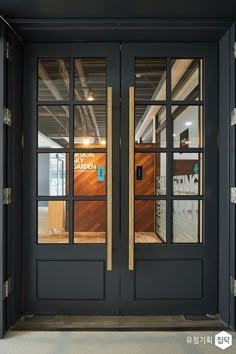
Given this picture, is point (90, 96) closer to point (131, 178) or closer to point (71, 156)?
point (71, 156)

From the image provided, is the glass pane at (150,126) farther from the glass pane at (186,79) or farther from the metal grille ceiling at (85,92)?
the glass pane at (186,79)

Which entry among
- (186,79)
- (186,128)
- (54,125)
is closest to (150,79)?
(186,79)

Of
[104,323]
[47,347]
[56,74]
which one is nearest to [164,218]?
[104,323]

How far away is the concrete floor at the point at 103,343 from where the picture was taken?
2297 millimetres

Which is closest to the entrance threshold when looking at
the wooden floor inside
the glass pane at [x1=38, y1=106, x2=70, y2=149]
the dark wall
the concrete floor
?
the concrete floor

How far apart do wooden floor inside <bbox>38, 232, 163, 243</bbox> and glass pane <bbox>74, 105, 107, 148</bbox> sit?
2.62ft

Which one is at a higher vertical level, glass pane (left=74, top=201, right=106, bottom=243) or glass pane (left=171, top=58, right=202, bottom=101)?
glass pane (left=171, top=58, right=202, bottom=101)

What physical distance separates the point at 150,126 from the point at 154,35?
2.52 ft

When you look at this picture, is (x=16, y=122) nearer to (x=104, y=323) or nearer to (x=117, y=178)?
(x=117, y=178)

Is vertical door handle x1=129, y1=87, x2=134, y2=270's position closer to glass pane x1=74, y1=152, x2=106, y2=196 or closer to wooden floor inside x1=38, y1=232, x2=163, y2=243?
wooden floor inside x1=38, y1=232, x2=163, y2=243

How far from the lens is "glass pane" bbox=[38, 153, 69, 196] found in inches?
111

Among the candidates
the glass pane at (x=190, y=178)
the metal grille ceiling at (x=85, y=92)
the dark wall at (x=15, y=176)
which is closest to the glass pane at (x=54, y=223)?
the dark wall at (x=15, y=176)

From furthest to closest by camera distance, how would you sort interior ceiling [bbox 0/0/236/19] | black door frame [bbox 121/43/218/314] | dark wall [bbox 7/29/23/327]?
black door frame [bbox 121/43/218/314]
dark wall [bbox 7/29/23/327]
interior ceiling [bbox 0/0/236/19]

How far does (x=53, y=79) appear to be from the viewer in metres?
2.86
